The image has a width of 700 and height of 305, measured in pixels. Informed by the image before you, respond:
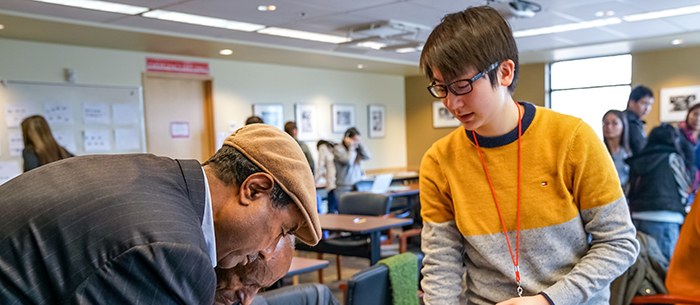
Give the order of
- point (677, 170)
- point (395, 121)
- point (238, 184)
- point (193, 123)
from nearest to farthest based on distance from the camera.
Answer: point (238, 184), point (677, 170), point (193, 123), point (395, 121)

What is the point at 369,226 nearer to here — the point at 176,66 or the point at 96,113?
the point at 96,113

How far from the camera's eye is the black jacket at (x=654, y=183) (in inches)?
128

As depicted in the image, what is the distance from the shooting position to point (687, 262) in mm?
2123

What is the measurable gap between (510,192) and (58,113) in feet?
22.3

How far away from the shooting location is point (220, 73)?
8.32 meters

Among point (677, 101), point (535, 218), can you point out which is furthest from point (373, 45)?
point (535, 218)

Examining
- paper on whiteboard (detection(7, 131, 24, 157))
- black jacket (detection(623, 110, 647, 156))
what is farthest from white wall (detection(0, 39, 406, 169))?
black jacket (detection(623, 110, 647, 156))

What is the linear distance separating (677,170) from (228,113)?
21.6 feet

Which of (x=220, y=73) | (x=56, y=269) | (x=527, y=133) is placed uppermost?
A: (x=220, y=73)

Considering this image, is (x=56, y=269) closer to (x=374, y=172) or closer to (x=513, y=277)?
(x=513, y=277)

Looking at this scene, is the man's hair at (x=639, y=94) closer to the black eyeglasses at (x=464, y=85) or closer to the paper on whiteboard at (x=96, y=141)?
the black eyeglasses at (x=464, y=85)

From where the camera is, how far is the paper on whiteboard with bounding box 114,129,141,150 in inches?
283

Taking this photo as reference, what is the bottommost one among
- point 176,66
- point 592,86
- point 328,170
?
point 328,170

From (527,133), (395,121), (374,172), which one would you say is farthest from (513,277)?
(395,121)
